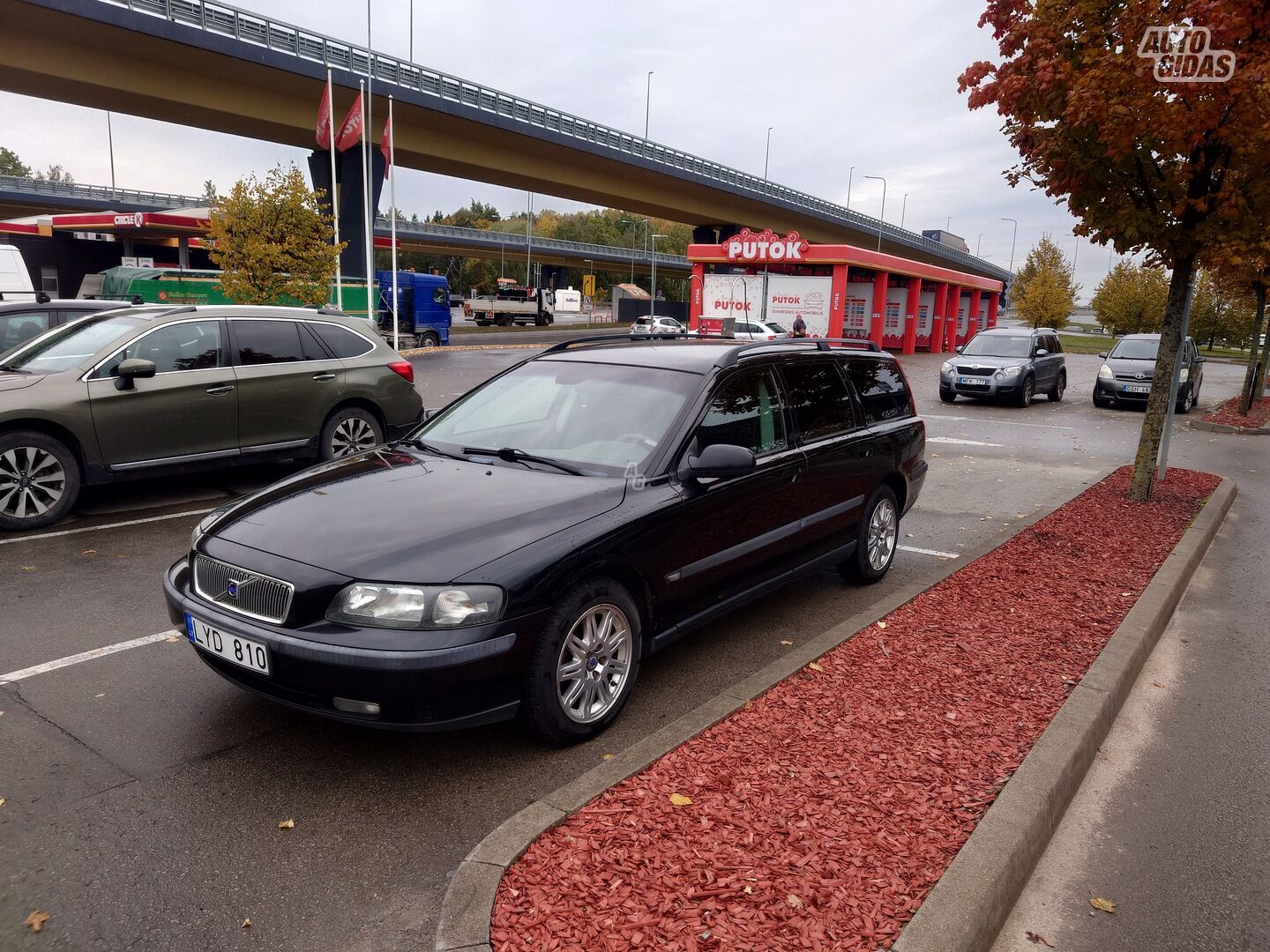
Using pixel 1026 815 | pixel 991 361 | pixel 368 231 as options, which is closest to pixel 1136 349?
pixel 991 361

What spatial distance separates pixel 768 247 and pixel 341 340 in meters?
33.6

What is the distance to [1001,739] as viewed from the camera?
370cm

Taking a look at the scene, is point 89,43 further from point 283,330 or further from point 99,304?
point 283,330

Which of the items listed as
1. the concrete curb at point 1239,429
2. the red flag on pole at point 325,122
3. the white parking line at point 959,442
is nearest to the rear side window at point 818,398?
the white parking line at point 959,442

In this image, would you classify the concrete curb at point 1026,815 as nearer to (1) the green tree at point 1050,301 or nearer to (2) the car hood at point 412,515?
(2) the car hood at point 412,515

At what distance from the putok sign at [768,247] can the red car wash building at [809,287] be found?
0.13 ft

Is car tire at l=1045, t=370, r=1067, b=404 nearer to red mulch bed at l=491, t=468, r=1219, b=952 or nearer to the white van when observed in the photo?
red mulch bed at l=491, t=468, r=1219, b=952

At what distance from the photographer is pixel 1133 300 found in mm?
50969

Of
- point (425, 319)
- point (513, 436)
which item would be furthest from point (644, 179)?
point (513, 436)

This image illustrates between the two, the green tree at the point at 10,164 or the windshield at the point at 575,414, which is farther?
the green tree at the point at 10,164

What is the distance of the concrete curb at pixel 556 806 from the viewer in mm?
2469

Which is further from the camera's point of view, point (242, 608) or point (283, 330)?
point (283, 330)

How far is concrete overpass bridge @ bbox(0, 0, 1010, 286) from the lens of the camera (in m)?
23.9

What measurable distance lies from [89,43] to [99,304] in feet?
64.5
